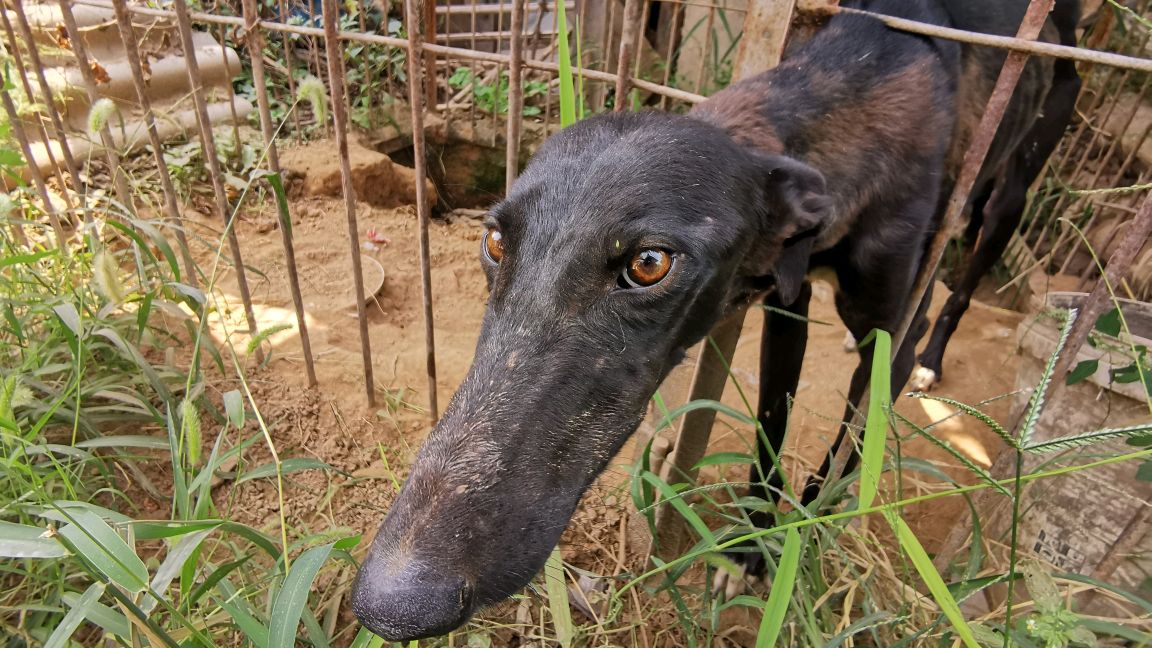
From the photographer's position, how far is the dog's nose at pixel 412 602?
1047 millimetres

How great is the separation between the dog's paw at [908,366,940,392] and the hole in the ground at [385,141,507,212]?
4.01 m

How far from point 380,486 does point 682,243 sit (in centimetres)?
180

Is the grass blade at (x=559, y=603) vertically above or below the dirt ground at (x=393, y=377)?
above

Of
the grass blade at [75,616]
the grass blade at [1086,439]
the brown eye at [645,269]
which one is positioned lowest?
the grass blade at [75,616]

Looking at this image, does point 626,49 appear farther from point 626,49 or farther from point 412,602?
point 412,602

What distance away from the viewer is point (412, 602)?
3.46ft

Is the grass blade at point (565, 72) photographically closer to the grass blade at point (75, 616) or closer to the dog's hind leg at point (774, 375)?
the dog's hind leg at point (774, 375)

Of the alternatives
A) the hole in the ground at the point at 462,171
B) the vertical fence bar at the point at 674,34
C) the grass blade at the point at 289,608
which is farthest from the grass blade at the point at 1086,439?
the hole in the ground at the point at 462,171

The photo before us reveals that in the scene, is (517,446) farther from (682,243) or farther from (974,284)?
(974,284)

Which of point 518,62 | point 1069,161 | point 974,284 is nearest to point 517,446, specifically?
point 518,62

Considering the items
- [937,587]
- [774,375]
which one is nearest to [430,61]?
[774,375]

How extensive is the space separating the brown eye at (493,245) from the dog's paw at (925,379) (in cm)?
335

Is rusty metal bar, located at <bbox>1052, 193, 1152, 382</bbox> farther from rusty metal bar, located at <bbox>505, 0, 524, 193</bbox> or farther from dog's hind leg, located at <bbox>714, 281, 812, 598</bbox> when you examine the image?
rusty metal bar, located at <bbox>505, 0, 524, 193</bbox>

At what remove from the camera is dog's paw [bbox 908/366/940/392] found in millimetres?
4016
